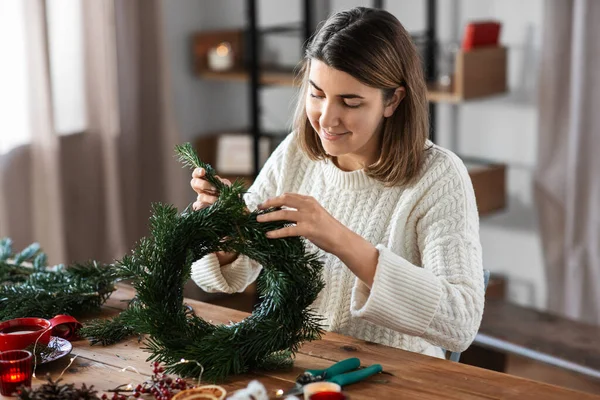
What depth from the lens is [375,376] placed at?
5.17 feet

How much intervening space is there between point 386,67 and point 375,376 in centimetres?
66

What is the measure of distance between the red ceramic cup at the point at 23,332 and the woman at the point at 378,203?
1.23 ft

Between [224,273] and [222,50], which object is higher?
[222,50]

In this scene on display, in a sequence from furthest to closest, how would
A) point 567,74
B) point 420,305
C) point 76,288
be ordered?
1. point 567,74
2. point 76,288
3. point 420,305

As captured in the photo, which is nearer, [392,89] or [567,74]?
[392,89]

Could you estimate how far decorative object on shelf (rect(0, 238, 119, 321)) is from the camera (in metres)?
1.83

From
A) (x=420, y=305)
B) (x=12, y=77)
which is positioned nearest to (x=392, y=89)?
(x=420, y=305)

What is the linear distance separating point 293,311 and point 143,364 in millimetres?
292

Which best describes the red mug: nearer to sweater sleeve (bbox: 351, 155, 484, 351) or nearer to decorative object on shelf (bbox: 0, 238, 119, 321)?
decorative object on shelf (bbox: 0, 238, 119, 321)

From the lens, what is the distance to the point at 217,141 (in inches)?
176

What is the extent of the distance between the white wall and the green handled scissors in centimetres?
239

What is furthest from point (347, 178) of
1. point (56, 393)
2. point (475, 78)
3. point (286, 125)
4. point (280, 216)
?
point (286, 125)

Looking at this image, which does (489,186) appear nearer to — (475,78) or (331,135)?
(475,78)

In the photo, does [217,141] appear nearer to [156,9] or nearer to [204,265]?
[156,9]
